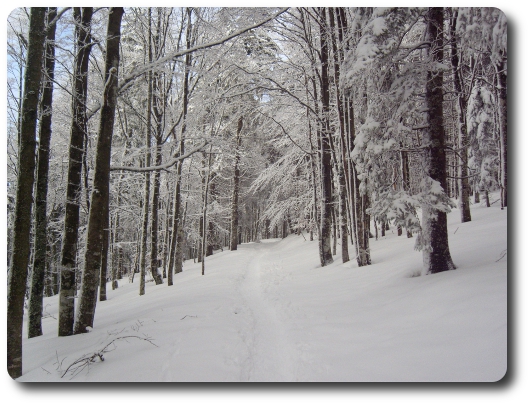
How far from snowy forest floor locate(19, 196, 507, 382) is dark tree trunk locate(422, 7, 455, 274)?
390 millimetres

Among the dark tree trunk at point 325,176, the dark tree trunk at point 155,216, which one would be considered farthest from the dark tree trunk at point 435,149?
the dark tree trunk at point 155,216

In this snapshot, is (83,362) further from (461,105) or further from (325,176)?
(325,176)

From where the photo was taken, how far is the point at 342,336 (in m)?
3.73

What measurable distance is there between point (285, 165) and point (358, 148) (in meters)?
8.30

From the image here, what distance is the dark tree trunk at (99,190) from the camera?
13.6ft

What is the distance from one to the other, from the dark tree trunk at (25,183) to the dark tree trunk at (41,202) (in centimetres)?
209

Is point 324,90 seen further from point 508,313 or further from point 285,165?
point 508,313

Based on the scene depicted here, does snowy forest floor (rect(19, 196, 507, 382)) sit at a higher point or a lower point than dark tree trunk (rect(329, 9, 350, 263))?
lower

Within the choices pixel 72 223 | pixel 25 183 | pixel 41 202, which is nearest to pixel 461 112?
pixel 25 183

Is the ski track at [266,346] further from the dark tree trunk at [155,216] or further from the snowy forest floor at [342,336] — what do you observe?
the dark tree trunk at [155,216]

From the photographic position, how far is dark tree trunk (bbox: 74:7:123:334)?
4.15 metres

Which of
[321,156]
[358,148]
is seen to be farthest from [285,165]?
[358,148]

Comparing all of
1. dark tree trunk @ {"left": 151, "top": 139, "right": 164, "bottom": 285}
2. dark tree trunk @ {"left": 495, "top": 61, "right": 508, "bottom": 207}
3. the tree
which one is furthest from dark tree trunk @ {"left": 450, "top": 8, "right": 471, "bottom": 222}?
dark tree trunk @ {"left": 151, "top": 139, "right": 164, "bottom": 285}

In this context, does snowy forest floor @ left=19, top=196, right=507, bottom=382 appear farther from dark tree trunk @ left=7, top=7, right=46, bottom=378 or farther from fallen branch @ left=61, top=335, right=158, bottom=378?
dark tree trunk @ left=7, top=7, right=46, bottom=378
